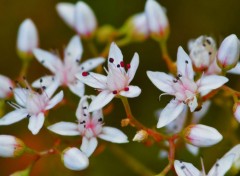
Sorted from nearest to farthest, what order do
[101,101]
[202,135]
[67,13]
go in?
[202,135]
[101,101]
[67,13]

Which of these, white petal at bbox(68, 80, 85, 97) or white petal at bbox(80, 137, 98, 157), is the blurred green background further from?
white petal at bbox(80, 137, 98, 157)

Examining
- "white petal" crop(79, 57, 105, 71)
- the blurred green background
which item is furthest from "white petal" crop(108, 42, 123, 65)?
the blurred green background

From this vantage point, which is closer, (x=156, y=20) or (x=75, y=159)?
(x=75, y=159)

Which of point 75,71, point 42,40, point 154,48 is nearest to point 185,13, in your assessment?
point 154,48

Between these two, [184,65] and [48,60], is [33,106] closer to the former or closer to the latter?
[48,60]

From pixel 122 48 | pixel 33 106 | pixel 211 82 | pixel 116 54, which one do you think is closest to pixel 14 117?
pixel 33 106

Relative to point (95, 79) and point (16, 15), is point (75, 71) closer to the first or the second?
point (95, 79)
